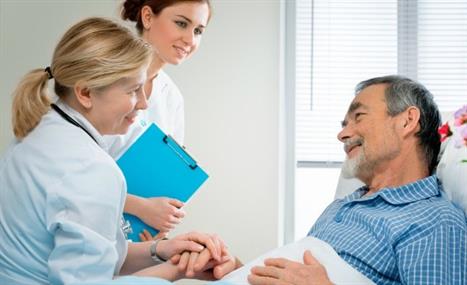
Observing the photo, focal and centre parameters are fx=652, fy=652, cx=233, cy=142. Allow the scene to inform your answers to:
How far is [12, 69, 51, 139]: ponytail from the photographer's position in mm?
1456

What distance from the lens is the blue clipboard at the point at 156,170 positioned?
6.31 ft

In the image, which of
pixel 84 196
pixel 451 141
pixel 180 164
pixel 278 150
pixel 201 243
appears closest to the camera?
pixel 84 196

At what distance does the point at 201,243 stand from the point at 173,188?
1.48 feet

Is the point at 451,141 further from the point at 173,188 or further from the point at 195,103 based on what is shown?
the point at 195,103

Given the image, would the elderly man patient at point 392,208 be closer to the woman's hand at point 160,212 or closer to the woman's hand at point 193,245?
the woman's hand at point 193,245

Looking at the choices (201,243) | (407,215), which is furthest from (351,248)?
(201,243)

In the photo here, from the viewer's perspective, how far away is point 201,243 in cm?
157

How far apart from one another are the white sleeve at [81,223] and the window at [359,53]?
6.91 ft

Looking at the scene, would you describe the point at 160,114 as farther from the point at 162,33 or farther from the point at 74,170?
the point at 74,170

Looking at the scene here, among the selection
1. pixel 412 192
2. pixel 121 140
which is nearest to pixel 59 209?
pixel 121 140

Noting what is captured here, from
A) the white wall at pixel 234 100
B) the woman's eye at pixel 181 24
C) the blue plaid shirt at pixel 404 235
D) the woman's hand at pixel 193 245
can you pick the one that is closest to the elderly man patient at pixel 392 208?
the blue plaid shirt at pixel 404 235

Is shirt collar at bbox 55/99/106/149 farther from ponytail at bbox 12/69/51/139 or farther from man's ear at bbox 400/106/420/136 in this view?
man's ear at bbox 400/106/420/136

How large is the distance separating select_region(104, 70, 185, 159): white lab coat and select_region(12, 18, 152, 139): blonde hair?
1.81 feet

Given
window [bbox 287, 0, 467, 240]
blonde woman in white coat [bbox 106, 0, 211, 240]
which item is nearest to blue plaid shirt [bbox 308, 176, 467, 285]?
blonde woman in white coat [bbox 106, 0, 211, 240]
